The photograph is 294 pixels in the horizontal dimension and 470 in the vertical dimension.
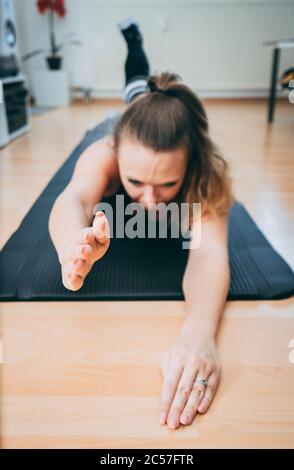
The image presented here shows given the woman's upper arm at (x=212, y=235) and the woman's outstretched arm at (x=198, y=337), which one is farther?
the woman's upper arm at (x=212, y=235)

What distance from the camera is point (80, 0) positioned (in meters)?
2.87

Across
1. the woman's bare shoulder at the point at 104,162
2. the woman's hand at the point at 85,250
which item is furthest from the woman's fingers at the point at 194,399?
the woman's bare shoulder at the point at 104,162

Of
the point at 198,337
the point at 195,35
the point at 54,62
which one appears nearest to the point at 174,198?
the point at 198,337

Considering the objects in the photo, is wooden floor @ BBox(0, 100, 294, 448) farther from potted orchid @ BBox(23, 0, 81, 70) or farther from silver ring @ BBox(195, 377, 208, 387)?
potted orchid @ BBox(23, 0, 81, 70)

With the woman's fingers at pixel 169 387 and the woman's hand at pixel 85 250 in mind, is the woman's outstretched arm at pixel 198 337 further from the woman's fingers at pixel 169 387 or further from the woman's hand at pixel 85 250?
the woman's hand at pixel 85 250

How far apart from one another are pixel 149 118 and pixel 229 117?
1.97m

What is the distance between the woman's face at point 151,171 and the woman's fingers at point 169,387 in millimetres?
250

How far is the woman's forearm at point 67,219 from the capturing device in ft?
1.90

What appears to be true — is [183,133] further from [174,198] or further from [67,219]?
[67,219]

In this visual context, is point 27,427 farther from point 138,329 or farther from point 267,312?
point 267,312

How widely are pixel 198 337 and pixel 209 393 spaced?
8 centimetres

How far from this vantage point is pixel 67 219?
2.04ft

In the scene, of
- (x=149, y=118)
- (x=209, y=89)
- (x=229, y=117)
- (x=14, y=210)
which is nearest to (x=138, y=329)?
(x=149, y=118)

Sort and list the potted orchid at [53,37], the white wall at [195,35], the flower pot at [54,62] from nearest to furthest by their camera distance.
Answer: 1. the white wall at [195,35]
2. the potted orchid at [53,37]
3. the flower pot at [54,62]
